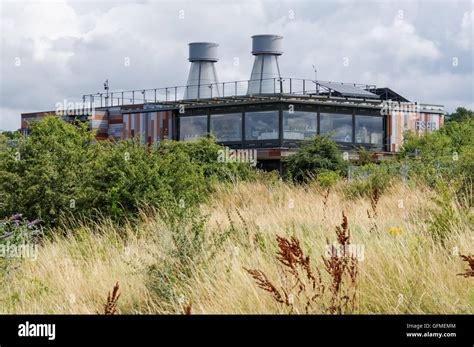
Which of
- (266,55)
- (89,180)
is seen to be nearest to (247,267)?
(89,180)

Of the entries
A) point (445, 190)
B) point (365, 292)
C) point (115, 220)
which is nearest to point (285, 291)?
point (365, 292)

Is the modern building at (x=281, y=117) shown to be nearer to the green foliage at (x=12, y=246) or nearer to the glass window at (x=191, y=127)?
the glass window at (x=191, y=127)

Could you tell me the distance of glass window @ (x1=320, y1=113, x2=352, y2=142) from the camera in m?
51.9

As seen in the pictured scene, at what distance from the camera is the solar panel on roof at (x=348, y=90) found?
51.0 metres

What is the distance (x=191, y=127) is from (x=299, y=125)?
8.20 meters

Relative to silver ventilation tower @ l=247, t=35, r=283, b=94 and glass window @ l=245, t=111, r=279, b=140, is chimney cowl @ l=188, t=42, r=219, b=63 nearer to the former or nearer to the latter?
silver ventilation tower @ l=247, t=35, r=283, b=94

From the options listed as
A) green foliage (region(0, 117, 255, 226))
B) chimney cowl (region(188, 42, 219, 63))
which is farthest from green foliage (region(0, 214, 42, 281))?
chimney cowl (region(188, 42, 219, 63))

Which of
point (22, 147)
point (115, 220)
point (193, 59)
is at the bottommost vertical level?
point (115, 220)

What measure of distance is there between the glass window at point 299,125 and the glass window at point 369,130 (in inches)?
138

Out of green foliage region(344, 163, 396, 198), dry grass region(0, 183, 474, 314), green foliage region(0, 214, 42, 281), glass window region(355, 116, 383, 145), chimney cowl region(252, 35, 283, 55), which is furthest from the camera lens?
chimney cowl region(252, 35, 283, 55)

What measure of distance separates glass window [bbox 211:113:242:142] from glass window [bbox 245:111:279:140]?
575mm
